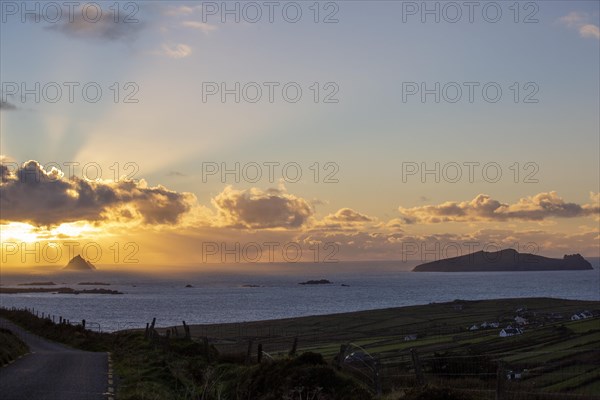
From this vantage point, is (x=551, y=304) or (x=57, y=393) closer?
(x=57, y=393)

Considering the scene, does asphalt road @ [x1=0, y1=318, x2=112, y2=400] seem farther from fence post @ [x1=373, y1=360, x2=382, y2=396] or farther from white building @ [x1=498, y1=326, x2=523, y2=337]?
white building @ [x1=498, y1=326, x2=523, y2=337]

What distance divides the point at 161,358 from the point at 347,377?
1466 cm

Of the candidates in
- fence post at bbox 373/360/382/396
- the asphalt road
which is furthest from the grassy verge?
fence post at bbox 373/360/382/396

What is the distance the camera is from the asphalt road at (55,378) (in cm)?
2112

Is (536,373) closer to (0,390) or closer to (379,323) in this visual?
(0,390)

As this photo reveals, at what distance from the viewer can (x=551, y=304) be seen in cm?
13612

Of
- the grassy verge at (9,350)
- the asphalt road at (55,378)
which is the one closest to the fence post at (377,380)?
the asphalt road at (55,378)

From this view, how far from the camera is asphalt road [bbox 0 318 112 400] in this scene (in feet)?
69.3

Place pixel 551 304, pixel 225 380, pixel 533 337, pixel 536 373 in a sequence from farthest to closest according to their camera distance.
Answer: pixel 551 304
pixel 533 337
pixel 536 373
pixel 225 380

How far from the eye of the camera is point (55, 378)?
2575 cm

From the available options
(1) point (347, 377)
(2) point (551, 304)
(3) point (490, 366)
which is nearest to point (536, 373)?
(3) point (490, 366)

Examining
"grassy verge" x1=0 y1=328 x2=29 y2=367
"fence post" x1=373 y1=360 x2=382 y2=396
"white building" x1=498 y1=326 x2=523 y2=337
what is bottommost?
"white building" x1=498 y1=326 x2=523 y2=337

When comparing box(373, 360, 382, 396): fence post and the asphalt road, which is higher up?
box(373, 360, 382, 396): fence post

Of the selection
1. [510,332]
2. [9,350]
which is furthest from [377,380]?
[510,332]
